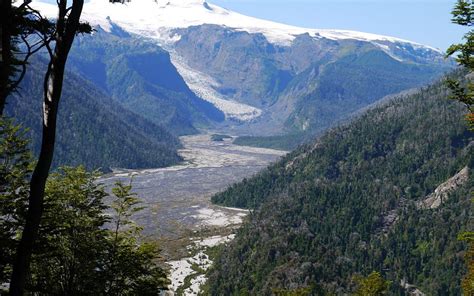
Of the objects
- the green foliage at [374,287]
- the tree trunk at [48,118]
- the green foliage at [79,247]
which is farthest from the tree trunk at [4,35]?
the green foliage at [374,287]

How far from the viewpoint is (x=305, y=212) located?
199625 millimetres

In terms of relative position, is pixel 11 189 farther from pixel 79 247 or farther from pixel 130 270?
pixel 130 270

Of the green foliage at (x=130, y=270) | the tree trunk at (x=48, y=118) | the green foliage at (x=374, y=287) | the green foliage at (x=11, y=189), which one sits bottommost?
the green foliage at (x=374, y=287)

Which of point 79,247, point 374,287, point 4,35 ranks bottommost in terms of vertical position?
point 374,287

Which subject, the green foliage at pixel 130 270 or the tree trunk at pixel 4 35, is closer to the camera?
the tree trunk at pixel 4 35

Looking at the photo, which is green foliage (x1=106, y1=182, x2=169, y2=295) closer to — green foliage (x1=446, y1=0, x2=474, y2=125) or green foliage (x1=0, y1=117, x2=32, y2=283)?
green foliage (x1=0, y1=117, x2=32, y2=283)

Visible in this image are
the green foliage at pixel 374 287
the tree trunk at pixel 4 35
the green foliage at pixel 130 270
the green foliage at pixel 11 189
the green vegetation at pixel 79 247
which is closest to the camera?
the tree trunk at pixel 4 35

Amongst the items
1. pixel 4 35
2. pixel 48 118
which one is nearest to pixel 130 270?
pixel 48 118

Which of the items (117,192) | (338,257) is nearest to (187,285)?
(338,257)

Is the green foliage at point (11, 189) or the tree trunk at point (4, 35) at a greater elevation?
the tree trunk at point (4, 35)

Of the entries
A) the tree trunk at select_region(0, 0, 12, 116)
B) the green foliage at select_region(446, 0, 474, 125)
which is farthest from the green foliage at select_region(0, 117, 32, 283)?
the green foliage at select_region(446, 0, 474, 125)

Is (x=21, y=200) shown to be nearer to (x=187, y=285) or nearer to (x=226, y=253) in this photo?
(x=187, y=285)

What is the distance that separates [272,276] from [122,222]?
3806 inches

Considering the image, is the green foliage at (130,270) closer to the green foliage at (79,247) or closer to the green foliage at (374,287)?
the green foliage at (79,247)
